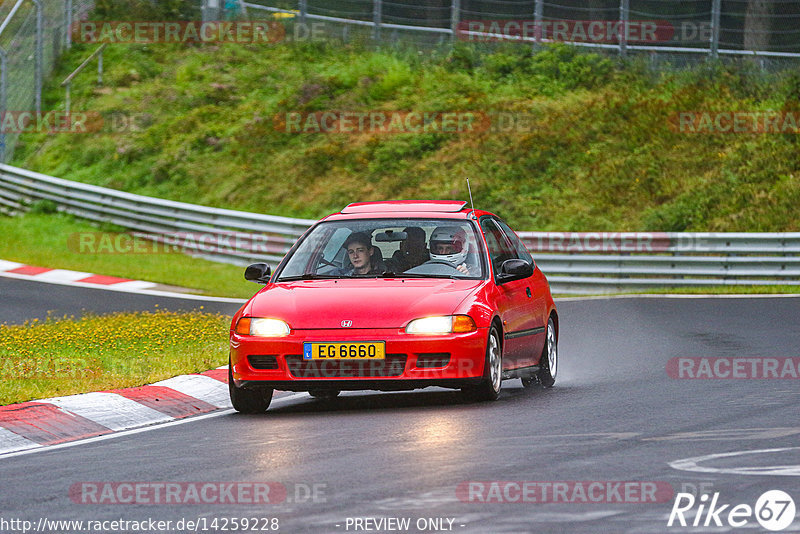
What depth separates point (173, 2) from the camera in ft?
132

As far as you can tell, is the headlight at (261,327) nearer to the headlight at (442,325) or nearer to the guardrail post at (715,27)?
the headlight at (442,325)

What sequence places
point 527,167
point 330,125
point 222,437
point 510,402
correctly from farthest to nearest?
point 330,125, point 527,167, point 510,402, point 222,437

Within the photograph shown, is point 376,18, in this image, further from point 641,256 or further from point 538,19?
point 641,256

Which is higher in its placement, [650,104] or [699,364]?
[650,104]

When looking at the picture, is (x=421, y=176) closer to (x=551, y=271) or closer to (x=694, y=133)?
(x=694, y=133)

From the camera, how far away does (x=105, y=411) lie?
1000 cm

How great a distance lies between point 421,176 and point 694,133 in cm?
597

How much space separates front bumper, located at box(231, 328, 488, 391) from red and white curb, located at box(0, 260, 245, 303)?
37.9ft

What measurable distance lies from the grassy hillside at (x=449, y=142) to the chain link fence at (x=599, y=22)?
506mm

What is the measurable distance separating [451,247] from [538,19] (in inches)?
959

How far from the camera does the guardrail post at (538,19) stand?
34062 millimetres

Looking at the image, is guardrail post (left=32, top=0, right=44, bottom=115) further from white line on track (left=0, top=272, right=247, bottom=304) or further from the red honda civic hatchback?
the red honda civic hatchback

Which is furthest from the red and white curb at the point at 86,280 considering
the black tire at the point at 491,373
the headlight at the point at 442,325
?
the headlight at the point at 442,325

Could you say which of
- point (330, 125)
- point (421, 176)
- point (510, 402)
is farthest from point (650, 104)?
point (510, 402)
